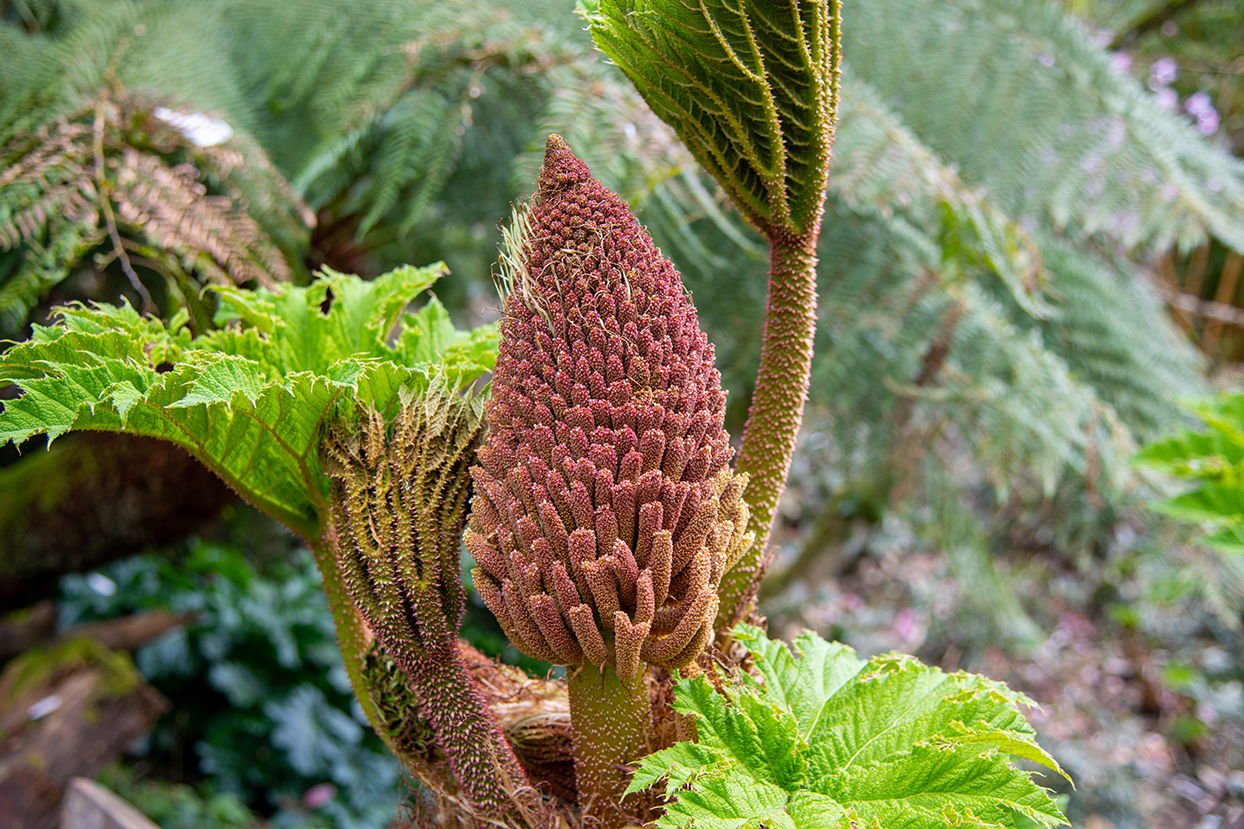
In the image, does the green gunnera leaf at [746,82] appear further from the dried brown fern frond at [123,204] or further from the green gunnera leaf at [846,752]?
the dried brown fern frond at [123,204]

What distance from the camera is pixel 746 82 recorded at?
1.63ft

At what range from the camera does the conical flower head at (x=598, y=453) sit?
Result: 0.44 m

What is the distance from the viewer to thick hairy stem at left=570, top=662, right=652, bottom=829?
1.61 feet

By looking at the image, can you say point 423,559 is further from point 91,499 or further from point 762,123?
point 91,499

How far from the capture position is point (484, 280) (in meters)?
2.72

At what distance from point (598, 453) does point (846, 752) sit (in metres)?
0.26

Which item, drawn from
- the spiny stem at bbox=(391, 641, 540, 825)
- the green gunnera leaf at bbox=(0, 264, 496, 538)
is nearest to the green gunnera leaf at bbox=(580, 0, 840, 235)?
the green gunnera leaf at bbox=(0, 264, 496, 538)

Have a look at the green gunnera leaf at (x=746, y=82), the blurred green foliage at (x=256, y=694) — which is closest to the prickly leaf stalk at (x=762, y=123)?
the green gunnera leaf at (x=746, y=82)

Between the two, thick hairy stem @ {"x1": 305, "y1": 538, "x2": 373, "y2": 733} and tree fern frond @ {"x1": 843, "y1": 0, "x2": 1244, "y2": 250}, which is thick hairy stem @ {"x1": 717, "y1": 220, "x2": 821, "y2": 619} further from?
tree fern frond @ {"x1": 843, "y1": 0, "x2": 1244, "y2": 250}

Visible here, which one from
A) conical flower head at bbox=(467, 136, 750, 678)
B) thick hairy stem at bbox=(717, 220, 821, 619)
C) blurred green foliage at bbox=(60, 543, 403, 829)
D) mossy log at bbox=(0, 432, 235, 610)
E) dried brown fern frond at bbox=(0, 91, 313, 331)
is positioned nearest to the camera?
conical flower head at bbox=(467, 136, 750, 678)

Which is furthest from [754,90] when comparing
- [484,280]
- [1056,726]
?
[1056,726]

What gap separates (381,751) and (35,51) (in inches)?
79.7

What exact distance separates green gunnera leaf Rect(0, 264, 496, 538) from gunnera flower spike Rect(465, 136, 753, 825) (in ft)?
0.39

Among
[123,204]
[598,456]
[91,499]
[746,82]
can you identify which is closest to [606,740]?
[598,456]
